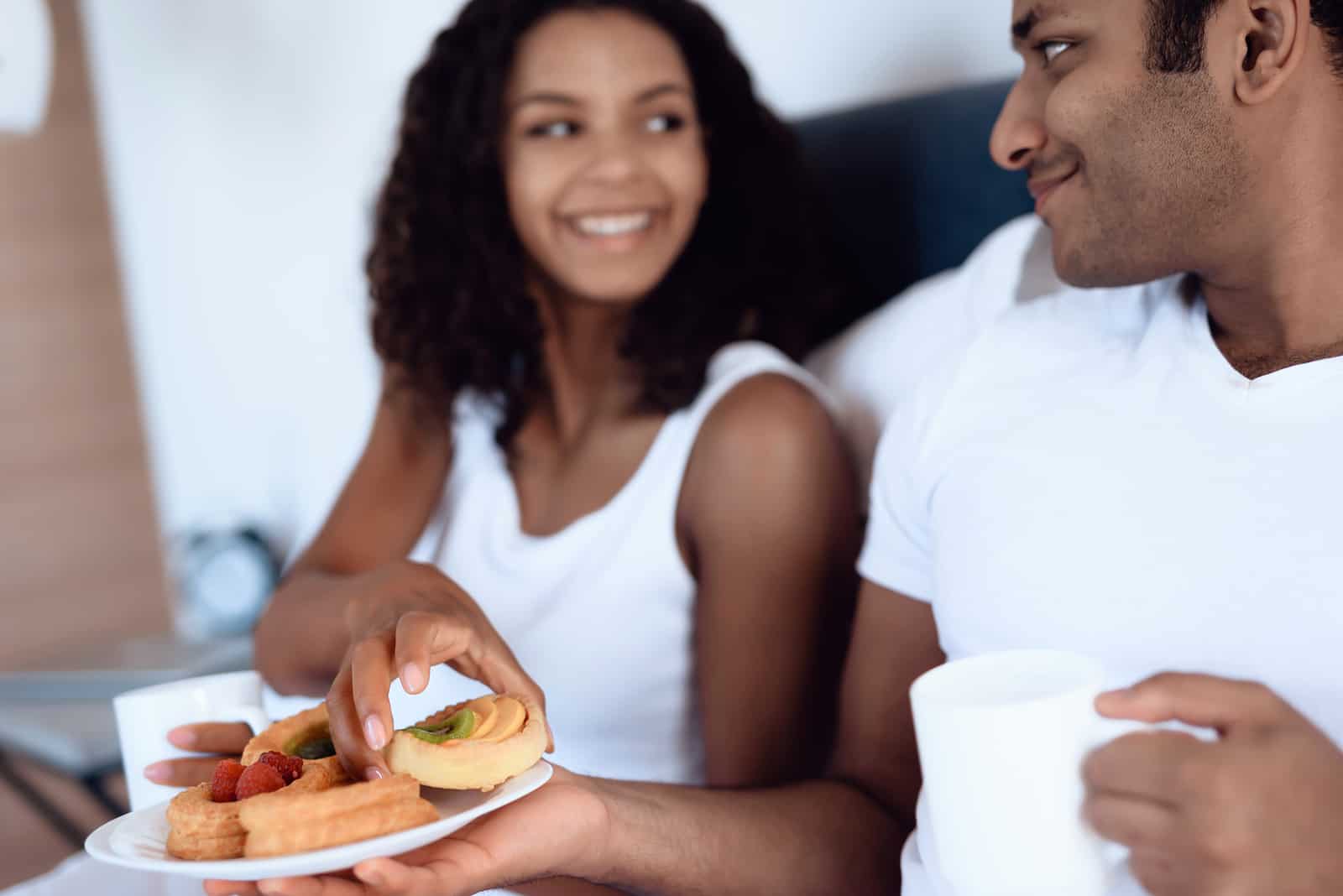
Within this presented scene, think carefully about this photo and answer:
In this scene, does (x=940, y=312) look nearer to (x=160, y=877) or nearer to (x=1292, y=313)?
(x=1292, y=313)

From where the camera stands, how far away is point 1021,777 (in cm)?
55

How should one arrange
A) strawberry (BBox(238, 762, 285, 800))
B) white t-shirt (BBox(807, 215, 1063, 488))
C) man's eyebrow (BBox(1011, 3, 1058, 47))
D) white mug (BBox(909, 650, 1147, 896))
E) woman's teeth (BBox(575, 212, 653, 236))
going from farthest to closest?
1. woman's teeth (BBox(575, 212, 653, 236))
2. white t-shirt (BBox(807, 215, 1063, 488))
3. man's eyebrow (BBox(1011, 3, 1058, 47))
4. strawberry (BBox(238, 762, 285, 800))
5. white mug (BBox(909, 650, 1147, 896))

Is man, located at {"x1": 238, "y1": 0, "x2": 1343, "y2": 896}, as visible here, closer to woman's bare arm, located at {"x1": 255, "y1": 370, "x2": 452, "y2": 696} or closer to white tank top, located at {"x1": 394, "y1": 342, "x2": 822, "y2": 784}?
white tank top, located at {"x1": 394, "y1": 342, "x2": 822, "y2": 784}

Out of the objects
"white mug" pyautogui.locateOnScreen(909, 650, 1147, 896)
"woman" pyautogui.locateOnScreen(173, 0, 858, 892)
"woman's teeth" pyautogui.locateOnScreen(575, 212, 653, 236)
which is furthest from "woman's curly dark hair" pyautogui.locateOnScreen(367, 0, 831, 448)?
"white mug" pyautogui.locateOnScreen(909, 650, 1147, 896)

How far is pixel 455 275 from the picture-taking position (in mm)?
1621

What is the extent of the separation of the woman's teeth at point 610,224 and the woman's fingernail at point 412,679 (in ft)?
2.64

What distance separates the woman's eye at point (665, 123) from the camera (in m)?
1.52

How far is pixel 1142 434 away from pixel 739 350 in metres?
0.63

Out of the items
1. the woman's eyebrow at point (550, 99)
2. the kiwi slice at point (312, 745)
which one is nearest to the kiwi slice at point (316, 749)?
the kiwi slice at point (312, 745)

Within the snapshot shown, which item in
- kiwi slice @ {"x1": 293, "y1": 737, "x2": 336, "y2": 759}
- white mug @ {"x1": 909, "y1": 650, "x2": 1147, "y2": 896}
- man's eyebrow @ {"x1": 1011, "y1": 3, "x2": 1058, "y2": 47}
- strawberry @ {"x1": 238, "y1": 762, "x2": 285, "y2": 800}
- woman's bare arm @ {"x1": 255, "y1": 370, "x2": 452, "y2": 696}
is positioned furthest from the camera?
woman's bare arm @ {"x1": 255, "y1": 370, "x2": 452, "y2": 696}

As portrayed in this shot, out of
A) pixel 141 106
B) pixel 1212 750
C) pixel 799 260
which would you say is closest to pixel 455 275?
pixel 799 260

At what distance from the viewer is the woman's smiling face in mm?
1457

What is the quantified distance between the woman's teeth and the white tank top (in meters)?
0.22

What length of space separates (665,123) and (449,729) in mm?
986
